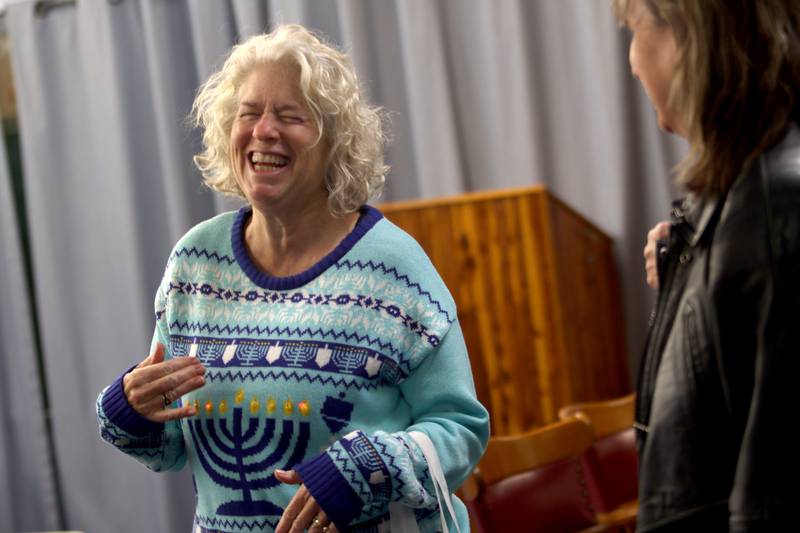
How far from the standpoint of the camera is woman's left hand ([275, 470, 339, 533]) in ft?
5.07

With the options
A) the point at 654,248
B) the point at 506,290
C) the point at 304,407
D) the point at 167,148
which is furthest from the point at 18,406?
the point at 654,248

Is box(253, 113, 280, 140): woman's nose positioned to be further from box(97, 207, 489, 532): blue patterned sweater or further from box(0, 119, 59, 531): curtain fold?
box(0, 119, 59, 531): curtain fold

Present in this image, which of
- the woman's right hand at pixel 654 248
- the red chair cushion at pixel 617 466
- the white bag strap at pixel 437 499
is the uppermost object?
the woman's right hand at pixel 654 248

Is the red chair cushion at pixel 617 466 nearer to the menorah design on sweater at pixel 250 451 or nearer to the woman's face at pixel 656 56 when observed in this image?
the menorah design on sweater at pixel 250 451

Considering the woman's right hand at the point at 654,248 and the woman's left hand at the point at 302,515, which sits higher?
the woman's right hand at the point at 654,248

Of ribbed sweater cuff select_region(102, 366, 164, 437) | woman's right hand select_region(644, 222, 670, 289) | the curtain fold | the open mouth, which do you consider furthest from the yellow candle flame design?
the curtain fold

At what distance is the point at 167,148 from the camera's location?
14.2ft

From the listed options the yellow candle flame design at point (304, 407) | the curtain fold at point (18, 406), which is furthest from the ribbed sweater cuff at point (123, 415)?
the curtain fold at point (18, 406)

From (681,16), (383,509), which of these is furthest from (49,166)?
(681,16)

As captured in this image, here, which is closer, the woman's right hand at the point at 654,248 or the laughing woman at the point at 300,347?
the woman's right hand at the point at 654,248

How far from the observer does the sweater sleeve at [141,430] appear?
68.1 inches

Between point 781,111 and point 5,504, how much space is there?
164 inches

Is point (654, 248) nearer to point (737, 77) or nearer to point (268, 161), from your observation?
point (737, 77)

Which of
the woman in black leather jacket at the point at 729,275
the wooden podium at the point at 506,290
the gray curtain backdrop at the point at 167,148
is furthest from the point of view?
the gray curtain backdrop at the point at 167,148
